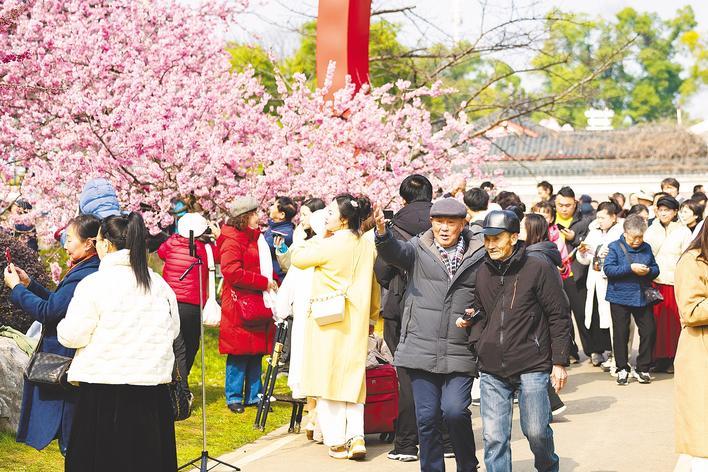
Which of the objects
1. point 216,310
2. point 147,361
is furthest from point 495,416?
point 216,310

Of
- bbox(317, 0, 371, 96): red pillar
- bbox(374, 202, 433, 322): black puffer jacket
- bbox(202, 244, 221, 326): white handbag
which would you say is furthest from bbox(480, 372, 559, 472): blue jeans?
bbox(317, 0, 371, 96): red pillar

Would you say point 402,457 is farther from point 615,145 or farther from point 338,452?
point 615,145

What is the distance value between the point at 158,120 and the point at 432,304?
16.4 feet

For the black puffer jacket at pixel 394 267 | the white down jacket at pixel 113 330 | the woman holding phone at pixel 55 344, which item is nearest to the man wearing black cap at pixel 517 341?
the black puffer jacket at pixel 394 267

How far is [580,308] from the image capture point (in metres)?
13.7

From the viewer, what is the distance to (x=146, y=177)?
11469 millimetres

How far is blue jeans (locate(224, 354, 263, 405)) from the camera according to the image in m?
10.4

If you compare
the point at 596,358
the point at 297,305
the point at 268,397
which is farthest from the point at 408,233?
the point at 596,358

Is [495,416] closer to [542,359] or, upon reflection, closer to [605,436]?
[542,359]

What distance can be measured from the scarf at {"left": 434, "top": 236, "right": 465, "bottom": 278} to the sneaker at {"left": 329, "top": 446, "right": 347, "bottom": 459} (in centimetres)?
215

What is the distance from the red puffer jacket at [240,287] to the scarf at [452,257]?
325 centimetres

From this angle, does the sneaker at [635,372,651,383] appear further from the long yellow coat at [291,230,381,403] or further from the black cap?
the black cap

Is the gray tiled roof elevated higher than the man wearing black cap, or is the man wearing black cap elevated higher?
the gray tiled roof

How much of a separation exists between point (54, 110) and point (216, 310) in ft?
9.38
